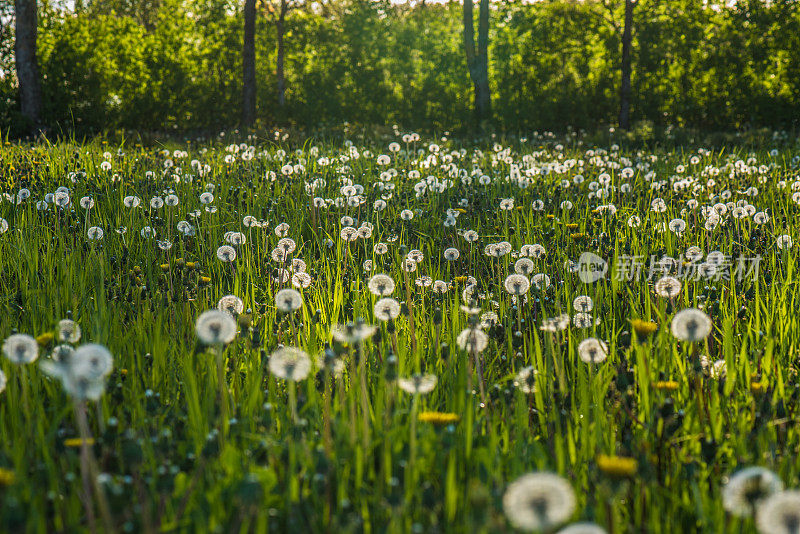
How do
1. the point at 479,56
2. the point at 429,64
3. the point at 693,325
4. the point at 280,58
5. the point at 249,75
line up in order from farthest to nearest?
the point at 429,64 < the point at 280,58 < the point at 479,56 < the point at 249,75 < the point at 693,325

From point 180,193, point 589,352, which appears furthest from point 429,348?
point 180,193

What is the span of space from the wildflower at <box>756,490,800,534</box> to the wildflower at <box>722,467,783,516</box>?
123 millimetres

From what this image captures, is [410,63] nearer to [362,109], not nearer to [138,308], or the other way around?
[362,109]

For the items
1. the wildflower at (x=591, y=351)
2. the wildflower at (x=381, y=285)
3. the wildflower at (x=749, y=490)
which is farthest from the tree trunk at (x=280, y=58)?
the wildflower at (x=749, y=490)

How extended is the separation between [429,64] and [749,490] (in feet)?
93.8

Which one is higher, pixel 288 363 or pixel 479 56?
pixel 479 56

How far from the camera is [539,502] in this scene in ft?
3.34

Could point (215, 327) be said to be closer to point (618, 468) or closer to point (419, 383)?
point (419, 383)

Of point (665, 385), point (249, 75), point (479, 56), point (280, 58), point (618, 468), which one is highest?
point (280, 58)

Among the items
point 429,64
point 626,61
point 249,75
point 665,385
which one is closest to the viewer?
point 665,385

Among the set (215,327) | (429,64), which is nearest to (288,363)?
(215,327)

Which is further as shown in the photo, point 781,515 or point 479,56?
point 479,56

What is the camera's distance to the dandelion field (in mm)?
1470

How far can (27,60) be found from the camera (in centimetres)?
1363
